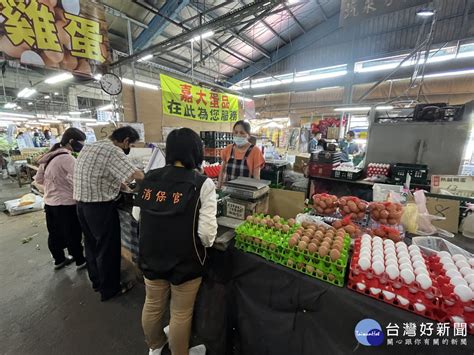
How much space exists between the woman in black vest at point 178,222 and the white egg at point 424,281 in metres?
1.03

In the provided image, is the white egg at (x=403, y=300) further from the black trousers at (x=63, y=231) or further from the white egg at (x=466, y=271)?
the black trousers at (x=63, y=231)

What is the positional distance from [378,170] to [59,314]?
4845 mm

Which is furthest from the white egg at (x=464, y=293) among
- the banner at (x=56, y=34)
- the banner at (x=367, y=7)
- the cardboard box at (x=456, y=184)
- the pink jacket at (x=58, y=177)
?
the banner at (x=56, y=34)

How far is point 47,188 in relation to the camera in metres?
2.48

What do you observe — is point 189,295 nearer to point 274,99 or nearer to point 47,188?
point 47,188

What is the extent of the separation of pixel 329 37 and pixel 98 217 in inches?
442

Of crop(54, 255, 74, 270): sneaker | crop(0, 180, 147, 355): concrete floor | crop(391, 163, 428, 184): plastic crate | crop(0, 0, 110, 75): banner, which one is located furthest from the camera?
crop(391, 163, 428, 184): plastic crate

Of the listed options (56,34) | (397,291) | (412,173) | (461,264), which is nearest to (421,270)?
(397,291)

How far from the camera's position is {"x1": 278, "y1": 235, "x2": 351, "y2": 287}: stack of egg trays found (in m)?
1.06

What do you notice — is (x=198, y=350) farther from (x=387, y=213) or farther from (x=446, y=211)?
(x=446, y=211)

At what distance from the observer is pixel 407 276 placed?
3.09 ft

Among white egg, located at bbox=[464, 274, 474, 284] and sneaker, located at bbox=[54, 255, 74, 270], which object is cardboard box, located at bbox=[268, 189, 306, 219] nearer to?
white egg, located at bbox=[464, 274, 474, 284]

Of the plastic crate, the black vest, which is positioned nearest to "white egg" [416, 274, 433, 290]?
the black vest

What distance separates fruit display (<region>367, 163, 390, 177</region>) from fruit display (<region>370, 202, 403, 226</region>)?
2.44 meters
